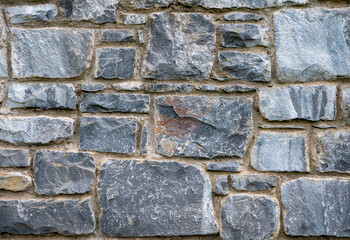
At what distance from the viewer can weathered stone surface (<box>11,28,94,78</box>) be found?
1754mm

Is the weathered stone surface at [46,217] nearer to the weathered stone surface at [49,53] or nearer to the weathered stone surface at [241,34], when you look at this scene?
the weathered stone surface at [49,53]

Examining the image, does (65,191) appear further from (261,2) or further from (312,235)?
(261,2)

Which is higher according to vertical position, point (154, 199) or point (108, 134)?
point (108, 134)

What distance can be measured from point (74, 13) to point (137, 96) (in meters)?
0.56

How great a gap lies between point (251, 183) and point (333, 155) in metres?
0.45

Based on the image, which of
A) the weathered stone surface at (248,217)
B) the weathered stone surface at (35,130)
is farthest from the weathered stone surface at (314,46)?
the weathered stone surface at (35,130)

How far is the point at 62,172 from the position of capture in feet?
5.65

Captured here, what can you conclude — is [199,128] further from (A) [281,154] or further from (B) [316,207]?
(B) [316,207]

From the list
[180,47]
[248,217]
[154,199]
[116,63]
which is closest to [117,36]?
[116,63]

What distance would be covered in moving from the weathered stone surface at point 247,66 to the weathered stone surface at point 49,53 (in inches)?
29.0

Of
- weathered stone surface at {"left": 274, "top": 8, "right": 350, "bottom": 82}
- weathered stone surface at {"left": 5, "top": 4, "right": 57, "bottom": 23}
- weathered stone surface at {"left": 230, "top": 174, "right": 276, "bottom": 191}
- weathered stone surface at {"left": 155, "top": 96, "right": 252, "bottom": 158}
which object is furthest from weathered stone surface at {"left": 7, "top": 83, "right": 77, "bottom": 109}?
weathered stone surface at {"left": 274, "top": 8, "right": 350, "bottom": 82}

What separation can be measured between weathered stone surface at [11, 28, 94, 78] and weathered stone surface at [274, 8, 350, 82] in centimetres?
105

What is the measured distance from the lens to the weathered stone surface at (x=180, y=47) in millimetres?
1756

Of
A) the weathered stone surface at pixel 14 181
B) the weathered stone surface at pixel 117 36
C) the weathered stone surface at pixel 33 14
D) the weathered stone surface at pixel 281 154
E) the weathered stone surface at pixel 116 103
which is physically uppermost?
the weathered stone surface at pixel 33 14
